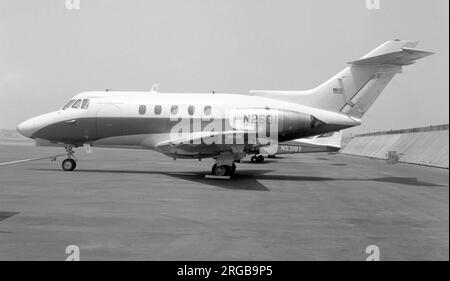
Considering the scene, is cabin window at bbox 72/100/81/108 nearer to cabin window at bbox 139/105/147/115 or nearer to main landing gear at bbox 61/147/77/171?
main landing gear at bbox 61/147/77/171

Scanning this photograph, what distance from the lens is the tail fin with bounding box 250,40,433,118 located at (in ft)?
66.9

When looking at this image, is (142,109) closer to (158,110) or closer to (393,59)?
(158,110)

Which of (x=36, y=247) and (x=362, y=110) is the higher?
(x=362, y=110)

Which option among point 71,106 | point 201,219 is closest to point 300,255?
point 201,219

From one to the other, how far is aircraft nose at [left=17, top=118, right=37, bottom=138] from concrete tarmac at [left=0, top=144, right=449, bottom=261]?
5111 millimetres

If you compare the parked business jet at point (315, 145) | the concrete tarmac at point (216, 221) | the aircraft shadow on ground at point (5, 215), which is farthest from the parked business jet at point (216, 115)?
the aircraft shadow on ground at point (5, 215)

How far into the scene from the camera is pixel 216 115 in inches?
823

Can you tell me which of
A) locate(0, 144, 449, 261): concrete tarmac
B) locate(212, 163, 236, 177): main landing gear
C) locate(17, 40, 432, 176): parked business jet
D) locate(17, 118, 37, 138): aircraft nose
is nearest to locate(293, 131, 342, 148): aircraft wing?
locate(17, 40, 432, 176): parked business jet

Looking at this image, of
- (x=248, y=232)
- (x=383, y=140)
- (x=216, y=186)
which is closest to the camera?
(x=248, y=232)
